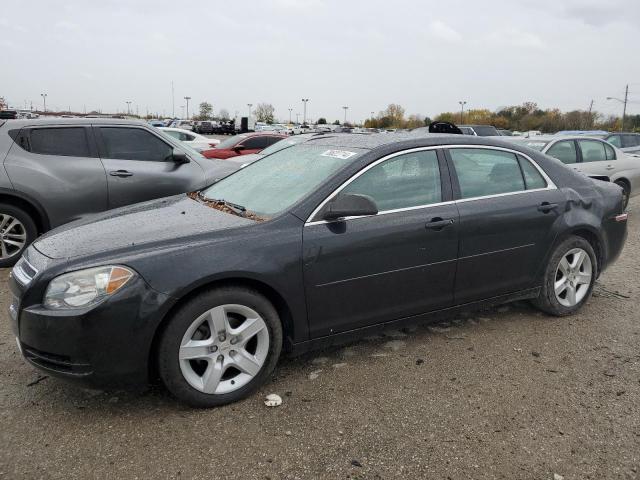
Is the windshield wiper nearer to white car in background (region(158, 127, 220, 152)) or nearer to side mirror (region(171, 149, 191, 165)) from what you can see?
side mirror (region(171, 149, 191, 165))

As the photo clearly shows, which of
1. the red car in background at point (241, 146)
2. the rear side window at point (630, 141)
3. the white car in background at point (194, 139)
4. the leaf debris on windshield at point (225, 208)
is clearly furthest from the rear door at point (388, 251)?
the rear side window at point (630, 141)

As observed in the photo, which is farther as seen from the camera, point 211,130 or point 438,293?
point 211,130

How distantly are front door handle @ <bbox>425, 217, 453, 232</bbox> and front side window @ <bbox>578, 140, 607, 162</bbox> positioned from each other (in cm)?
734

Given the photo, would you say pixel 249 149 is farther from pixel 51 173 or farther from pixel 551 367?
pixel 551 367

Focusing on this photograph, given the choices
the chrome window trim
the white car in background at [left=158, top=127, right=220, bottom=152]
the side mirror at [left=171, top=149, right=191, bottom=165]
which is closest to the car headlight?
the chrome window trim

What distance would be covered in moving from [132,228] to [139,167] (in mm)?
3375

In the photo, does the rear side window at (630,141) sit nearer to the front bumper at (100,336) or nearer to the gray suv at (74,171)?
the gray suv at (74,171)

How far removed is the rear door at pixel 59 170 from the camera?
5.74m

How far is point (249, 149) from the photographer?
41.6ft

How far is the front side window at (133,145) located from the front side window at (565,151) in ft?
21.6

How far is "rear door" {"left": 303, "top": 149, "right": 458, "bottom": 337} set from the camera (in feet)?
10.4

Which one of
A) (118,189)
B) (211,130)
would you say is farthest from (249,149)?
(211,130)

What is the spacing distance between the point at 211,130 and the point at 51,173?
54316mm

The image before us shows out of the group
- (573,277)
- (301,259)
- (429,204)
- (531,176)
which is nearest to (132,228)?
(301,259)
